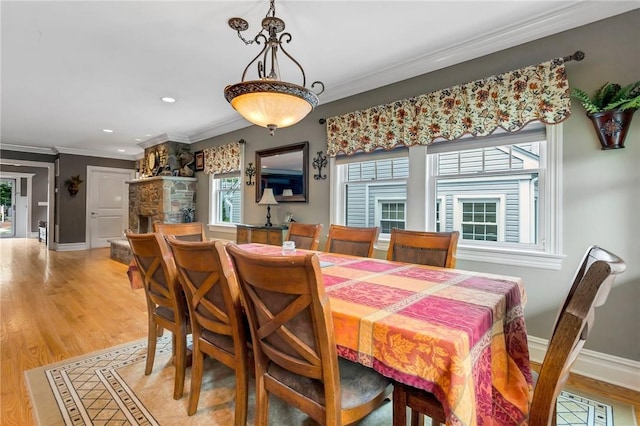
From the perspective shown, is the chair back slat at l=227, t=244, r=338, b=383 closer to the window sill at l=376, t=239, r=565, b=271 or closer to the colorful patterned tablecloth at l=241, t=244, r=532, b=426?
the colorful patterned tablecloth at l=241, t=244, r=532, b=426

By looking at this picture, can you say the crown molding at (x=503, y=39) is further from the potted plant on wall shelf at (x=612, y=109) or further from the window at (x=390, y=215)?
the window at (x=390, y=215)

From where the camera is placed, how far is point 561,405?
1.80 meters

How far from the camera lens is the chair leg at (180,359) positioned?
1.73m

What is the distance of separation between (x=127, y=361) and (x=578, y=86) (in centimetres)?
382

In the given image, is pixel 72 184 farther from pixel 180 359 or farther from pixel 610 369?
pixel 610 369

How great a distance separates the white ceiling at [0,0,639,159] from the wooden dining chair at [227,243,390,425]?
6.28ft

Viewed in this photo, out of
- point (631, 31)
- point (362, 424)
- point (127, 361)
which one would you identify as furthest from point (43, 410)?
point (631, 31)

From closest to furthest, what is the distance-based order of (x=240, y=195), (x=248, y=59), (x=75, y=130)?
1. (x=248, y=59)
2. (x=240, y=195)
3. (x=75, y=130)

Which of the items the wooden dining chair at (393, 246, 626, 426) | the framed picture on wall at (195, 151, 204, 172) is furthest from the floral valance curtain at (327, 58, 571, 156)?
the framed picture on wall at (195, 151, 204, 172)

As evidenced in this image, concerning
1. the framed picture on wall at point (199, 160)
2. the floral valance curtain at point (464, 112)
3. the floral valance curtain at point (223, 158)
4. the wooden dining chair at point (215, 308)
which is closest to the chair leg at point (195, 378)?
the wooden dining chair at point (215, 308)

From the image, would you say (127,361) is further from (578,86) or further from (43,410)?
(578,86)

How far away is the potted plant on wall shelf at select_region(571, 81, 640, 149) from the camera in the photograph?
191 centimetres

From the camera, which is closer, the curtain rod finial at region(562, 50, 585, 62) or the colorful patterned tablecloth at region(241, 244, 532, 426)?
the colorful patterned tablecloth at region(241, 244, 532, 426)

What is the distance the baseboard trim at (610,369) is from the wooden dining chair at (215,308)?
7.58ft
